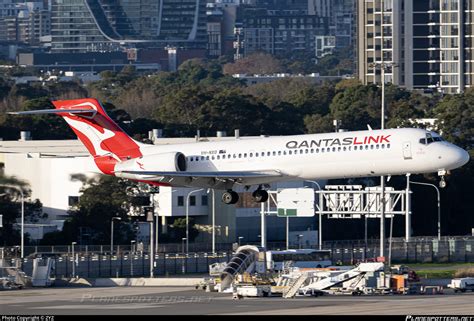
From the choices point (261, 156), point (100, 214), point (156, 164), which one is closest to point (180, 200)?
point (100, 214)

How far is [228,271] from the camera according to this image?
337ft

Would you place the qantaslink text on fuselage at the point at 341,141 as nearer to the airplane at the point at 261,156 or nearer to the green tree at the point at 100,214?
the airplane at the point at 261,156

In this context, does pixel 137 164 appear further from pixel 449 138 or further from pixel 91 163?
pixel 449 138

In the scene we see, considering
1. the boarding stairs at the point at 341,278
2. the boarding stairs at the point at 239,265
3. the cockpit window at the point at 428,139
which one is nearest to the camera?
the cockpit window at the point at 428,139

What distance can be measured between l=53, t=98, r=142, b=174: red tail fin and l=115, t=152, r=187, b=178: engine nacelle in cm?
94

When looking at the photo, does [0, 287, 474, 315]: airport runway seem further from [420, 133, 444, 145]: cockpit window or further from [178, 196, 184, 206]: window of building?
[178, 196, 184, 206]: window of building

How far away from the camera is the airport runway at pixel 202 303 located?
84.8m

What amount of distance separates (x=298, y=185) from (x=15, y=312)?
66231 millimetres

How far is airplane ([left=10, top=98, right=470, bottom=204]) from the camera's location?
96250mm

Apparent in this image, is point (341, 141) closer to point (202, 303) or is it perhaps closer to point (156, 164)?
point (156, 164)

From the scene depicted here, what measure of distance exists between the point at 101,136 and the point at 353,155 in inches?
719

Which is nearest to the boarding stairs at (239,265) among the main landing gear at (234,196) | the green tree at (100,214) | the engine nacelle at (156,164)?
the main landing gear at (234,196)

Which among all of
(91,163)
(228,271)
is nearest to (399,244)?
(91,163)

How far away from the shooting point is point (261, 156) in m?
99.2
